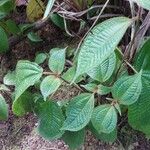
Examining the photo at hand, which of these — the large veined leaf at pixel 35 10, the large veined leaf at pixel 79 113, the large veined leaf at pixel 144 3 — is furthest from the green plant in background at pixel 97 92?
the large veined leaf at pixel 35 10

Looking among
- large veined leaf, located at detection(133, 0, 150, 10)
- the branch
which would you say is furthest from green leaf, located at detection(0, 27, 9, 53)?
large veined leaf, located at detection(133, 0, 150, 10)

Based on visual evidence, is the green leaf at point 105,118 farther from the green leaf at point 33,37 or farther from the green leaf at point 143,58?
the green leaf at point 33,37

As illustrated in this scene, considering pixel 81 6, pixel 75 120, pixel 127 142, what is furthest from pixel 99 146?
pixel 81 6

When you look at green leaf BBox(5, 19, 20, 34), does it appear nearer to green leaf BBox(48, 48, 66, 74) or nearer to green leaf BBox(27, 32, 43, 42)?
green leaf BBox(27, 32, 43, 42)

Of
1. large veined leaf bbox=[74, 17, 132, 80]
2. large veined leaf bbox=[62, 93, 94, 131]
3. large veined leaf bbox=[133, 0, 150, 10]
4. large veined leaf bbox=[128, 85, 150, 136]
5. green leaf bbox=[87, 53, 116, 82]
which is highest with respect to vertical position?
large veined leaf bbox=[133, 0, 150, 10]

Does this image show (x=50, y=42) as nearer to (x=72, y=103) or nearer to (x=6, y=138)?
(x=6, y=138)

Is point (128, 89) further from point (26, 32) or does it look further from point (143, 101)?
point (26, 32)
